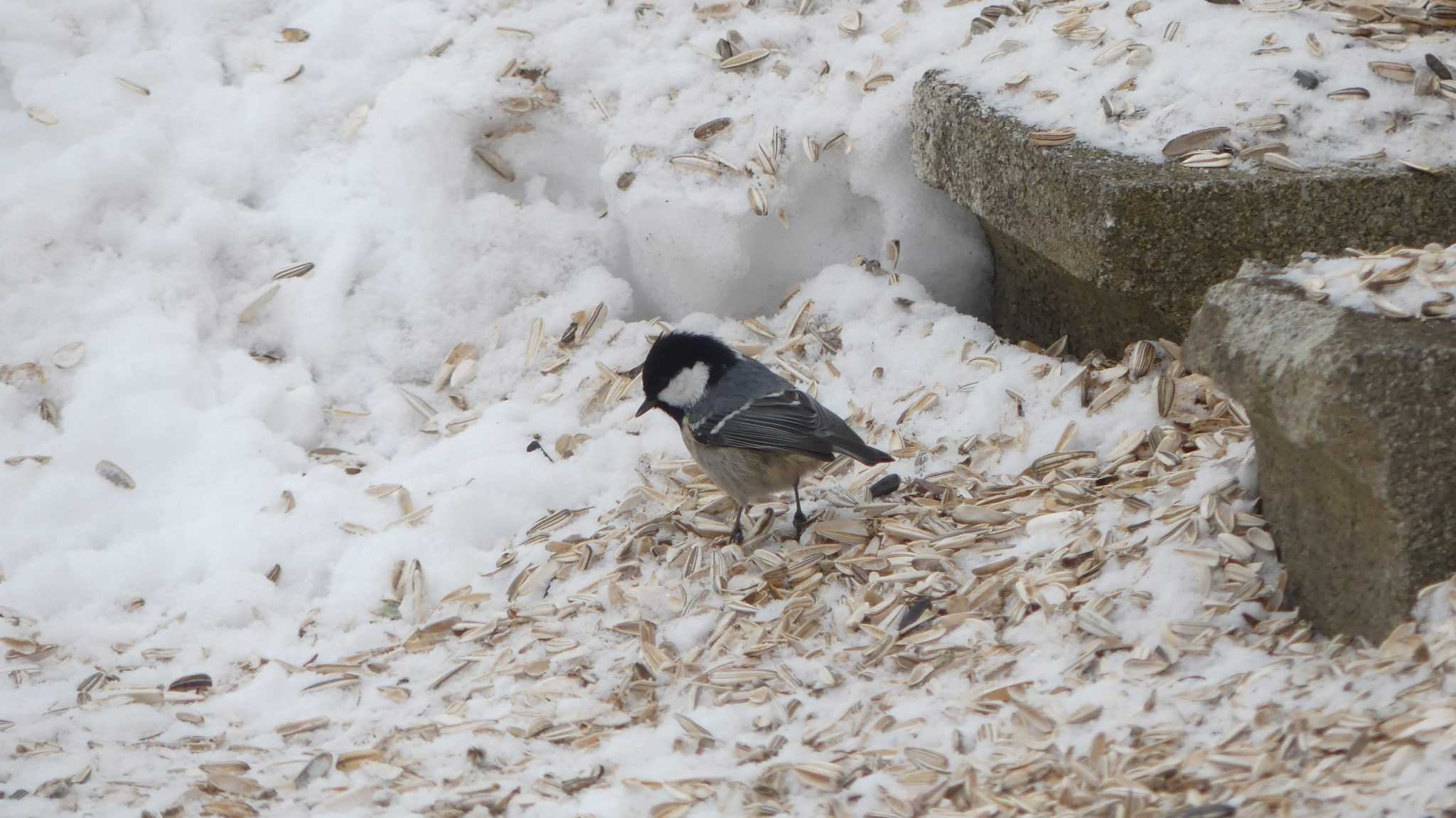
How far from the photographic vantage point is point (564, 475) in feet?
10.9

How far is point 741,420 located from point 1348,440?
4.60 feet

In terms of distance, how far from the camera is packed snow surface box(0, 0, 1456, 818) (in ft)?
6.93

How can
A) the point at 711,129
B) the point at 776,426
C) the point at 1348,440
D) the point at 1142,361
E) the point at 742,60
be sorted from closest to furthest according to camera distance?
the point at 1348,440 < the point at 776,426 < the point at 1142,361 < the point at 711,129 < the point at 742,60

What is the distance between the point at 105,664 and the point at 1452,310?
9.26 ft

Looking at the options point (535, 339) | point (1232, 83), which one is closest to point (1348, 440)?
point (1232, 83)

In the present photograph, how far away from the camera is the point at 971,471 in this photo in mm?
3104

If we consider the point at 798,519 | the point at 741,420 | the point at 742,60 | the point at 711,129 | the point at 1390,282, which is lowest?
the point at 798,519

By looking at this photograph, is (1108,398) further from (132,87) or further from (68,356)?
(132,87)

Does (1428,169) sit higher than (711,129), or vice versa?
(1428,169)

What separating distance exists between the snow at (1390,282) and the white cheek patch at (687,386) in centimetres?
135

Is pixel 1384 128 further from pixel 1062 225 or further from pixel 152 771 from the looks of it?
pixel 152 771

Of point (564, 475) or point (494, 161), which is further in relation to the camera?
point (494, 161)

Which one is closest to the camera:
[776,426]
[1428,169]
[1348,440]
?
[1348,440]

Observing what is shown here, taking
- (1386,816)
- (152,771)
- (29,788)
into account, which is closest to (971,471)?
(1386,816)
